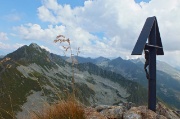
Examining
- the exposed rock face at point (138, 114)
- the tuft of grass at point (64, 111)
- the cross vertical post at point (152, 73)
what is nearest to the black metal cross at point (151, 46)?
the cross vertical post at point (152, 73)

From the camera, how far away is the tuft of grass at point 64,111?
274 inches

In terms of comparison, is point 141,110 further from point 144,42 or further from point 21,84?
point 21,84

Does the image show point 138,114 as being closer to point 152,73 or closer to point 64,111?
point 152,73

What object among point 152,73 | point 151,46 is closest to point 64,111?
point 152,73

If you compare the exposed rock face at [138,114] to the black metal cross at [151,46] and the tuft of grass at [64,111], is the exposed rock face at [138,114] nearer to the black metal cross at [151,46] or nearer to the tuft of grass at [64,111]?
the black metal cross at [151,46]

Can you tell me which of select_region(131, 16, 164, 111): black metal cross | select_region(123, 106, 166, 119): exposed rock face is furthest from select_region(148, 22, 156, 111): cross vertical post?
select_region(123, 106, 166, 119): exposed rock face

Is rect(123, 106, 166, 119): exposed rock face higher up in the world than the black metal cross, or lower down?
lower down

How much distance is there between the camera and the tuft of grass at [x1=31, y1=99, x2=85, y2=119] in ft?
22.9

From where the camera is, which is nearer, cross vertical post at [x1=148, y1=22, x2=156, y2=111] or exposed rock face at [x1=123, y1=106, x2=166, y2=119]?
exposed rock face at [x1=123, y1=106, x2=166, y2=119]

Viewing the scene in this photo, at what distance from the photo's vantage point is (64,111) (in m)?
7.07

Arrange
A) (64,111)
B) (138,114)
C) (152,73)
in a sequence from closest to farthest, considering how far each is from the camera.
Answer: (64,111) < (138,114) < (152,73)

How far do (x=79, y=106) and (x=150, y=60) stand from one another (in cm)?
588

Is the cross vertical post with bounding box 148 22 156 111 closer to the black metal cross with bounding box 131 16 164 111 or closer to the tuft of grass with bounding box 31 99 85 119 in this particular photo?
the black metal cross with bounding box 131 16 164 111

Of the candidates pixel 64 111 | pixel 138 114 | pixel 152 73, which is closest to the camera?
pixel 64 111
